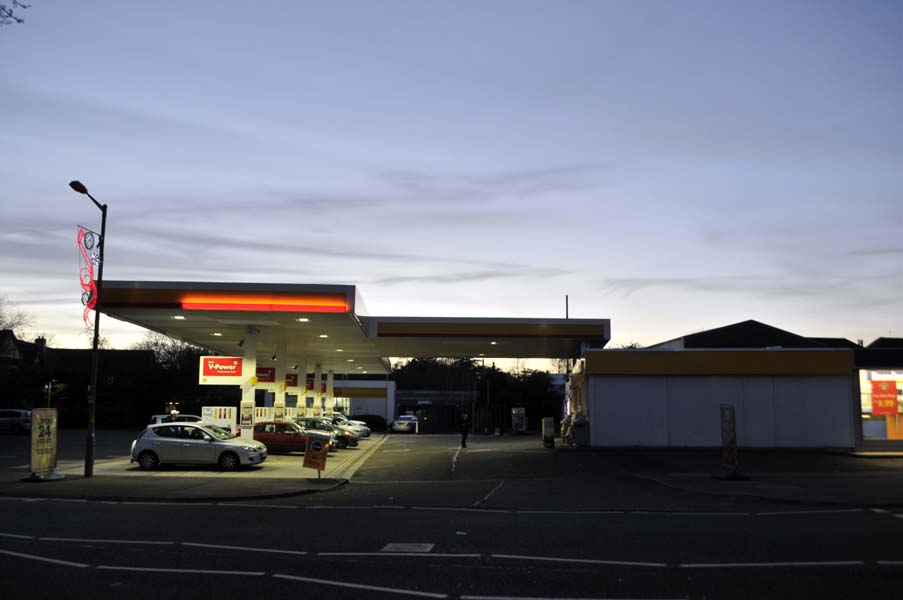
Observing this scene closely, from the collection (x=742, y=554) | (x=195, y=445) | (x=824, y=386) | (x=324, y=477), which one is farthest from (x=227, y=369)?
(x=824, y=386)

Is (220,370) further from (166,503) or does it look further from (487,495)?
(487,495)

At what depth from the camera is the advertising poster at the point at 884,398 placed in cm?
3353

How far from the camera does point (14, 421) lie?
47312 millimetres

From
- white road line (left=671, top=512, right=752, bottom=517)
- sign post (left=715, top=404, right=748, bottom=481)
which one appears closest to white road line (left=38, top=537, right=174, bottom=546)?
white road line (left=671, top=512, right=752, bottom=517)

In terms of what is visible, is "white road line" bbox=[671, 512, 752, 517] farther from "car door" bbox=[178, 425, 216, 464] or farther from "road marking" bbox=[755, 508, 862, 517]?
"car door" bbox=[178, 425, 216, 464]

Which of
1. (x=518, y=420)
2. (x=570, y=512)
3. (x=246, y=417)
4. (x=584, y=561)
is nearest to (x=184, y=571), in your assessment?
(x=584, y=561)

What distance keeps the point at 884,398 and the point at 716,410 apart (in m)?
7.15

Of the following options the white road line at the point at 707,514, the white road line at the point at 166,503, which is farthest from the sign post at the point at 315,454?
the white road line at the point at 707,514

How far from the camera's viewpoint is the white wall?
1339 inches

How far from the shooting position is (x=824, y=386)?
34.2 meters

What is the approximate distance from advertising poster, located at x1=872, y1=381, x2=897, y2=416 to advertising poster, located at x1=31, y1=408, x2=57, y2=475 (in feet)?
105

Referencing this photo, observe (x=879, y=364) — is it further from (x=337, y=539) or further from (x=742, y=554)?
(x=337, y=539)

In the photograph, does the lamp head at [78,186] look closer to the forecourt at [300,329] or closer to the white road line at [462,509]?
the forecourt at [300,329]

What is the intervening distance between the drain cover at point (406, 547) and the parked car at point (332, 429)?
2618 centimetres
